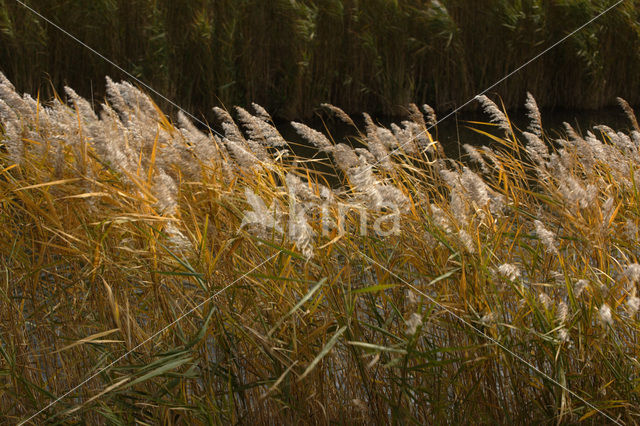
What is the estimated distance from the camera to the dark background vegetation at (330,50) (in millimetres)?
6520

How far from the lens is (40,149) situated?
210 centimetres

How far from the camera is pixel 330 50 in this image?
7.16m

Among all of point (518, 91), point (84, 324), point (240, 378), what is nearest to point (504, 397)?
point (240, 378)

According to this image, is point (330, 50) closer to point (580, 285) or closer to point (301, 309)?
point (301, 309)

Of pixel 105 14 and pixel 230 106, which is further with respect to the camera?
pixel 230 106

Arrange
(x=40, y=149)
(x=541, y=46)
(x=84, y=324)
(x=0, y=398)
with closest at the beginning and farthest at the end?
1. (x=84, y=324)
2. (x=0, y=398)
3. (x=40, y=149)
4. (x=541, y=46)

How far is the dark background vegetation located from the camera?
6.52 m

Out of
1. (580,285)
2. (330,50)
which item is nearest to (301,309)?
→ (580,285)

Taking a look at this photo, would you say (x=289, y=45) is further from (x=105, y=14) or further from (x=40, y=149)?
(x=40, y=149)

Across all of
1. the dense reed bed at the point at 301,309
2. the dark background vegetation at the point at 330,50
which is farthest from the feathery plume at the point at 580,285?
the dark background vegetation at the point at 330,50

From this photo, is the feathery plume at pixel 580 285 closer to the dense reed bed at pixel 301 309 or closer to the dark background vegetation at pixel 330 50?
the dense reed bed at pixel 301 309

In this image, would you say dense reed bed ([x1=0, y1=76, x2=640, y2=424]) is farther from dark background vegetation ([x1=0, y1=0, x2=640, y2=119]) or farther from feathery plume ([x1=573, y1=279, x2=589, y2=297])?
dark background vegetation ([x1=0, y1=0, x2=640, y2=119])

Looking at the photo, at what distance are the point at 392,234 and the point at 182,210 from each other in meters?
0.56

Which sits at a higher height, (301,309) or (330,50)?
(330,50)
